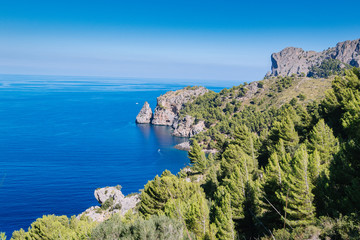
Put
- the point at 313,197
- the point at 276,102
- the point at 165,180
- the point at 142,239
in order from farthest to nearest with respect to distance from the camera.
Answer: the point at 276,102
the point at 165,180
the point at 313,197
the point at 142,239

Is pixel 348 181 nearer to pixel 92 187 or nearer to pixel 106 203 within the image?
pixel 106 203

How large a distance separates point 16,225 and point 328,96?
70544mm

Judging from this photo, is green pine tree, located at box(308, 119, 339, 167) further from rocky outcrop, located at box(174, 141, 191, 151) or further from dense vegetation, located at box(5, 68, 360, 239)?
rocky outcrop, located at box(174, 141, 191, 151)

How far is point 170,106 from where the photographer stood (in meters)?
172

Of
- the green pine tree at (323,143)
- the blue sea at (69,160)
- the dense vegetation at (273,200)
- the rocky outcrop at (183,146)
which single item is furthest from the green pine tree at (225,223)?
the rocky outcrop at (183,146)

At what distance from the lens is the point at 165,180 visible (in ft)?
103

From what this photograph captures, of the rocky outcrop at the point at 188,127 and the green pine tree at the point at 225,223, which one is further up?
the green pine tree at the point at 225,223

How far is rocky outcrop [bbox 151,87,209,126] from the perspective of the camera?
554 ft

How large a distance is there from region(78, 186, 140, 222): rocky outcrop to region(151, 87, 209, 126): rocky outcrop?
110745 millimetres

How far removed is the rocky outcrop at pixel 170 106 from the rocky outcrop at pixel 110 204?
4360 inches

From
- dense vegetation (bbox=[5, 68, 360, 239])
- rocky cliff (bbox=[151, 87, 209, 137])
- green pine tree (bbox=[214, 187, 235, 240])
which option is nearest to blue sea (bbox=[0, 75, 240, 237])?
rocky cliff (bbox=[151, 87, 209, 137])

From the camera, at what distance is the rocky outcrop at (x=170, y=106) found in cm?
16900

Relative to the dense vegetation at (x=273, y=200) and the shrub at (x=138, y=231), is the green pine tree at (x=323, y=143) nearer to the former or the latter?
the dense vegetation at (x=273, y=200)

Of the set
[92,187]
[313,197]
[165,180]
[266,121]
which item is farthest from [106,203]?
[266,121]
